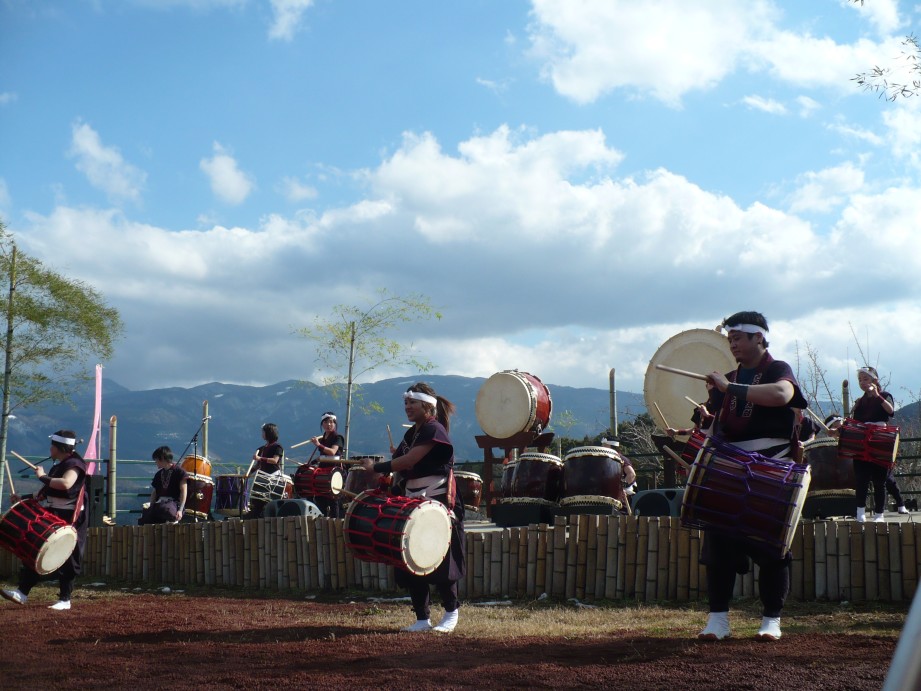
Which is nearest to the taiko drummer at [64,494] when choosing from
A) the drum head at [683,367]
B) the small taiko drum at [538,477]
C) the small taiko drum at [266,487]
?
the small taiko drum at [266,487]

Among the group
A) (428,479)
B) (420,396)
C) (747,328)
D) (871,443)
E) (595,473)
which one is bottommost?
(595,473)

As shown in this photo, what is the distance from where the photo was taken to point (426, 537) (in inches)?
226

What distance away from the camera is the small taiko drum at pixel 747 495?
14.8 feet

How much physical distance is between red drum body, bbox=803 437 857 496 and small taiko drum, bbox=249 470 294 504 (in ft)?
21.7

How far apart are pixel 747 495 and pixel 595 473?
16.9ft

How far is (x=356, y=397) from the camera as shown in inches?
817

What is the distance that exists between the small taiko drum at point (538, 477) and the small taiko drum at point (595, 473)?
0.95 ft

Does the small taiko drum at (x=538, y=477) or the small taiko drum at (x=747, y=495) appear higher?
the small taiko drum at (x=747, y=495)

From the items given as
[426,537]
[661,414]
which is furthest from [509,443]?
[426,537]

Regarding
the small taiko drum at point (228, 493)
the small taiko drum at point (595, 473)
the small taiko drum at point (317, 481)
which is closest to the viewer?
the small taiko drum at point (595, 473)

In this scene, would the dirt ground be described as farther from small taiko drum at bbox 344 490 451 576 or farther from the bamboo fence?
the bamboo fence

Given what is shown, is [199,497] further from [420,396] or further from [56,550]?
[420,396]

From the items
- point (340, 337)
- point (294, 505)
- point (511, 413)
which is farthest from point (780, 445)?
point (340, 337)

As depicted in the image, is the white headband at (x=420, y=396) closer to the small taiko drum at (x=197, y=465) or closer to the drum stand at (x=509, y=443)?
the drum stand at (x=509, y=443)
